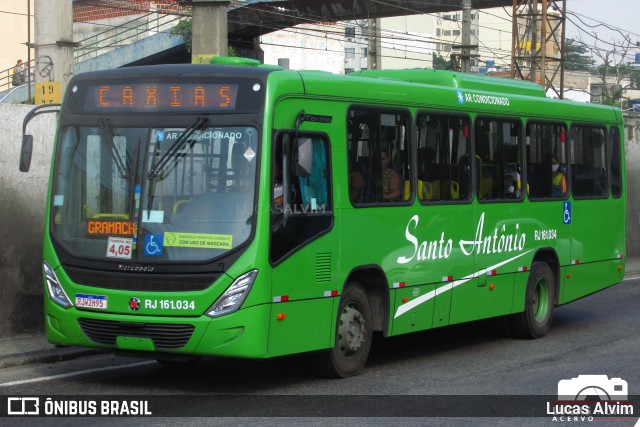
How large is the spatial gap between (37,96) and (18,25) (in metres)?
48.9

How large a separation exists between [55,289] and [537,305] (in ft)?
22.8

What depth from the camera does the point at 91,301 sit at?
31.8 feet

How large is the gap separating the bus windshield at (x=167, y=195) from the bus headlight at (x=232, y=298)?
304mm

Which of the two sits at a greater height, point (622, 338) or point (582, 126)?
point (582, 126)

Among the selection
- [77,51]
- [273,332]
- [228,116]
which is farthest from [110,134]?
[77,51]

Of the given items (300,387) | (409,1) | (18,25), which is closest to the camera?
(300,387)

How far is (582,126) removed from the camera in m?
15.5

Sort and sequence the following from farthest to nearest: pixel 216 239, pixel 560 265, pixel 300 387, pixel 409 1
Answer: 1. pixel 409 1
2. pixel 560 265
3. pixel 300 387
4. pixel 216 239

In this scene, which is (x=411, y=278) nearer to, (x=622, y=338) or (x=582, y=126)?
(x=622, y=338)

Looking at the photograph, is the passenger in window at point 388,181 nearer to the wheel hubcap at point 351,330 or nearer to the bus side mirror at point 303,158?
the wheel hubcap at point 351,330

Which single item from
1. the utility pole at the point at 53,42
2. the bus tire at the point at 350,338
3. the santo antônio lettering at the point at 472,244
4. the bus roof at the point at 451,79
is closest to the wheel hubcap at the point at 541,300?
the santo antônio lettering at the point at 472,244

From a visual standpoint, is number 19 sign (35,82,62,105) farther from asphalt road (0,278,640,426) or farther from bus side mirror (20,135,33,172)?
bus side mirror (20,135,33,172)

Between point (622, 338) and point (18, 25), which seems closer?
point (622, 338)

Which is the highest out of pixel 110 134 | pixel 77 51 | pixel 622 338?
pixel 77 51
